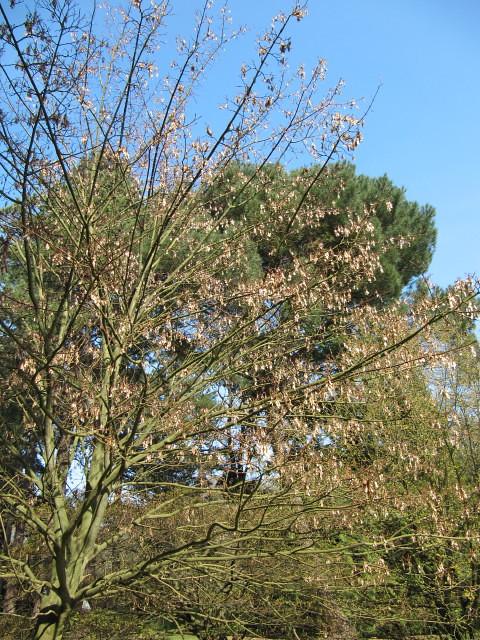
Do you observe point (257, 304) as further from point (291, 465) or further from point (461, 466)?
point (461, 466)

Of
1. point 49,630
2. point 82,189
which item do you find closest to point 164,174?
point 82,189

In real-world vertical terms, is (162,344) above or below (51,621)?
above

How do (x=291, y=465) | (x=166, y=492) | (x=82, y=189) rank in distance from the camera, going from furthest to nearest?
(x=166, y=492), (x=82, y=189), (x=291, y=465)

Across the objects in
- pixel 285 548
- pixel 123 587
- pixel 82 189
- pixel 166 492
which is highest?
pixel 82 189

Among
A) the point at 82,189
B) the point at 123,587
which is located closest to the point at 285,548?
the point at 123,587

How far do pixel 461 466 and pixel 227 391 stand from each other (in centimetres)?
607

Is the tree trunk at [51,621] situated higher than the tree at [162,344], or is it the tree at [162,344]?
the tree at [162,344]

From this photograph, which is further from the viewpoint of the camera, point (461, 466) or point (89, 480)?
point (461, 466)

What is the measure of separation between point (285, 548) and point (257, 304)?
2321 millimetres

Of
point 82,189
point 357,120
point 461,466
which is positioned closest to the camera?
point 357,120

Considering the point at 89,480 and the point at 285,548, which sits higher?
the point at 89,480

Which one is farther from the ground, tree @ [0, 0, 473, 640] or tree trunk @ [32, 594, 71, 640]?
tree @ [0, 0, 473, 640]

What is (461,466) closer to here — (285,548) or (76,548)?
(285,548)

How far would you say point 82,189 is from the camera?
581cm
